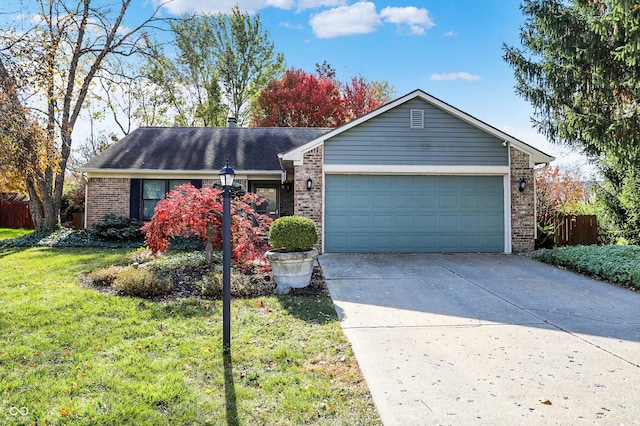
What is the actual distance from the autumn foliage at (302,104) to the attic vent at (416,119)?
14.2 m

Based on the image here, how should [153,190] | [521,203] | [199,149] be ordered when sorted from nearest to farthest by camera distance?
[521,203] < [153,190] < [199,149]

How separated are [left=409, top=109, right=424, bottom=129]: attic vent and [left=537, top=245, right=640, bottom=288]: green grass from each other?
4521mm

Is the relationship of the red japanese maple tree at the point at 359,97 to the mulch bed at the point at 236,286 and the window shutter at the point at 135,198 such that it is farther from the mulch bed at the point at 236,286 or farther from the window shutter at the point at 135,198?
the mulch bed at the point at 236,286

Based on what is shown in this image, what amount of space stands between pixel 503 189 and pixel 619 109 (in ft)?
13.5

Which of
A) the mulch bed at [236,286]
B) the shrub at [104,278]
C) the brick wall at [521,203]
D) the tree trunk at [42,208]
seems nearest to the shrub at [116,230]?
the tree trunk at [42,208]

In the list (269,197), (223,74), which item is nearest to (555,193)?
(269,197)

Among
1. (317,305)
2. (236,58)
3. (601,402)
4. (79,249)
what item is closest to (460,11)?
(317,305)

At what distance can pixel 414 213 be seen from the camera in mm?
10516

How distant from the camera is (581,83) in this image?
1179 cm

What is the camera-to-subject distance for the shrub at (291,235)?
6883 mm

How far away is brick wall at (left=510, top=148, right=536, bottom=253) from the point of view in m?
10.5

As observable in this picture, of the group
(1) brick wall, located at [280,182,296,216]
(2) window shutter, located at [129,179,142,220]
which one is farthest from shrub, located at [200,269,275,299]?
(2) window shutter, located at [129,179,142,220]

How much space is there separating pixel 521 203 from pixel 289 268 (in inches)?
285

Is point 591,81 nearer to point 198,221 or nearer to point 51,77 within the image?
point 198,221
